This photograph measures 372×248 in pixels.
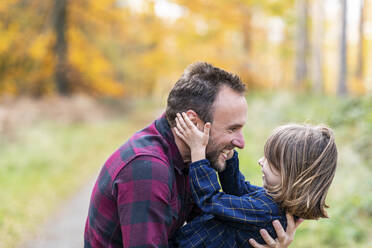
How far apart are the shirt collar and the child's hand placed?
0.23 ft

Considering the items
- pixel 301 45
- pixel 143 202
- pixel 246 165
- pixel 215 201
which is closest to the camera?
pixel 143 202

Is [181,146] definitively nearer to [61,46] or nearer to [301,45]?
[301,45]

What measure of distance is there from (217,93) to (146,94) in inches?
1710

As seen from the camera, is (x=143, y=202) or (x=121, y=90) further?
(x=121, y=90)

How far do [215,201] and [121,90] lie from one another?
2137 centimetres

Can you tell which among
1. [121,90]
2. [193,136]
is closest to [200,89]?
[193,136]

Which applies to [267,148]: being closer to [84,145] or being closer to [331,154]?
[331,154]

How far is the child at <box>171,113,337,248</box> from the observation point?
232cm

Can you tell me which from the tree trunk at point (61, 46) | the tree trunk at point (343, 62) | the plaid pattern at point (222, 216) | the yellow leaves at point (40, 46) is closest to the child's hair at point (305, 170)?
the plaid pattern at point (222, 216)

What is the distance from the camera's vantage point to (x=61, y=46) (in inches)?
668

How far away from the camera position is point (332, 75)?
45.5m

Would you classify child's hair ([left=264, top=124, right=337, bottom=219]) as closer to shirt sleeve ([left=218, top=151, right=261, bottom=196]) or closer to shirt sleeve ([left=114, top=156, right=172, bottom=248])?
shirt sleeve ([left=218, top=151, right=261, bottom=196])

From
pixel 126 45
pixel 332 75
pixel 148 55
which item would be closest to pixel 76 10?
pixel 126 45

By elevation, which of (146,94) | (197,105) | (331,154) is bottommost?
(146,94)
